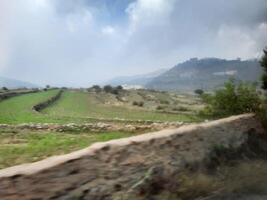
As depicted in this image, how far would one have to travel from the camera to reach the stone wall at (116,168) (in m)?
5.90

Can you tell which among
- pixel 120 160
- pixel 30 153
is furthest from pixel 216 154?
pixel 30 153

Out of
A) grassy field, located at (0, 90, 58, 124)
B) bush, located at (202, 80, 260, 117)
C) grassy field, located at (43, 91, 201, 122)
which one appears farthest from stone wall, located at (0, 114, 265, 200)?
grassy field, located at (0, 90, 58, 124)

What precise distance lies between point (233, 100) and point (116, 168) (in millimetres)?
9869

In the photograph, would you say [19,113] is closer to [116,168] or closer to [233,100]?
[233,100]

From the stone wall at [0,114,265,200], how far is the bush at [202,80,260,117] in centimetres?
649

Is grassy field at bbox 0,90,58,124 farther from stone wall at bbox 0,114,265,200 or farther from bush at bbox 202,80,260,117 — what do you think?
stone wall at bbox 0,114,265,200

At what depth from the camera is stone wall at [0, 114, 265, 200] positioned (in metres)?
5.90

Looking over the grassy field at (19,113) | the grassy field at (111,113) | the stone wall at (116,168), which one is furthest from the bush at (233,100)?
the grassy field at (19,113)

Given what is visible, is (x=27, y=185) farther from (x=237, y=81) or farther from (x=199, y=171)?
(x=237, y=81)

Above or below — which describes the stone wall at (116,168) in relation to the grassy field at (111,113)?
above

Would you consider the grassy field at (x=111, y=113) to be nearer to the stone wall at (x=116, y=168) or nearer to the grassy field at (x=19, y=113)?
the grassy field at (x=19, y=113)

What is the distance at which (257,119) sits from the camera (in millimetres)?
11414

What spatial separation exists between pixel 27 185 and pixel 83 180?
770 millimetres

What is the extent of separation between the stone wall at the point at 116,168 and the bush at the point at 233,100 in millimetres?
6491
